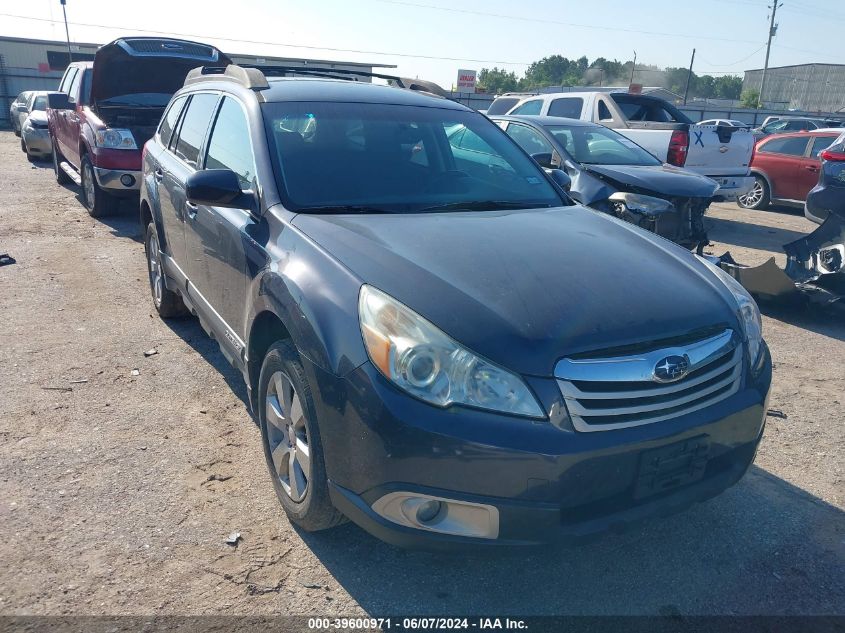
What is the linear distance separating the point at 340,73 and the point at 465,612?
3785 millimetres

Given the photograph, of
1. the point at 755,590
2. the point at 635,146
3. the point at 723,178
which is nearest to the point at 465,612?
the point at 755,590

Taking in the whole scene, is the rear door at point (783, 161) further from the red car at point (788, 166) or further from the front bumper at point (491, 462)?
the front bumper at point (491, 462)

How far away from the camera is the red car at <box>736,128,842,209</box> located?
11719mm

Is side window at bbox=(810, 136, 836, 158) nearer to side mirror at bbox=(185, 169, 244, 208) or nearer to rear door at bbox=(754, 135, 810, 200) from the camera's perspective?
rear door at bbox=(754, 135, 810, 200)

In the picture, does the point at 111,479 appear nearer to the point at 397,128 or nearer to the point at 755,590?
the point at 397,128

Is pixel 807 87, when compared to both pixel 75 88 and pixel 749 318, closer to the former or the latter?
pixel 75 88

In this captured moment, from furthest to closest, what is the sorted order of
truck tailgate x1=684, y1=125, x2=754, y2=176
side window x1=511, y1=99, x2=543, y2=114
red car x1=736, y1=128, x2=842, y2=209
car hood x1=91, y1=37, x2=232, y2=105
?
red car x1=736, y1=128, x2=842, y2=209, side window x1=511, y1=99, x2=543, y2=114, truck tailgate x1=684, y1=125, x2=754, y2=176, car hood x1=91, y1=37, x2=232, y2=105

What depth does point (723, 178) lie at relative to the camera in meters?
10.5

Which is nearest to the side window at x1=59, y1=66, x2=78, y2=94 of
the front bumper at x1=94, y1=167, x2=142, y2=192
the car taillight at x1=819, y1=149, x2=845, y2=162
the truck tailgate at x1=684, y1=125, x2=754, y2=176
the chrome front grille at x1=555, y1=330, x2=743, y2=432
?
the front bumper at x1=94, y1=167, x2=142, y2=192

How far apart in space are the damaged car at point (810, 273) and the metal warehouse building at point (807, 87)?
69.8 m

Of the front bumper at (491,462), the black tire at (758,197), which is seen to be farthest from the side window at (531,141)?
the front bumper at (491,462)

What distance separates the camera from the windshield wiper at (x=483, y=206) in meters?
3.37

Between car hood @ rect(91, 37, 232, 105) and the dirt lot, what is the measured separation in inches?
221

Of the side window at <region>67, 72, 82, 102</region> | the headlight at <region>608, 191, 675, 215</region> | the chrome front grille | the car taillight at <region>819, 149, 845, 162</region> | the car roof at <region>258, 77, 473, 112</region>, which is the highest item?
the car roof at <region>258, 77, 473, 112</region>
